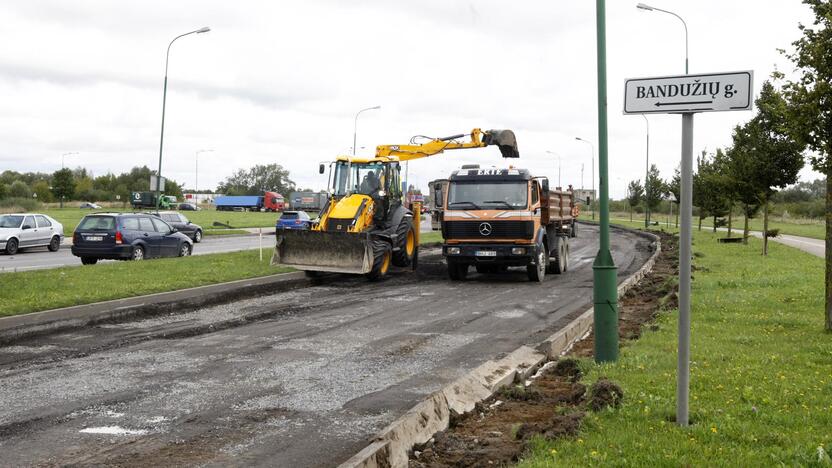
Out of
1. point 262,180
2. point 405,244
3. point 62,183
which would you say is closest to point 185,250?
point 405,244

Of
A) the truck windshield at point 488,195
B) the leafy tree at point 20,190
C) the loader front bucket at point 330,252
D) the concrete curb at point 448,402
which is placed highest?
the leafy tree at point 20,190

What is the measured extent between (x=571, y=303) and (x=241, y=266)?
8.77m

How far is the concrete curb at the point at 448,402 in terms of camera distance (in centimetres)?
517

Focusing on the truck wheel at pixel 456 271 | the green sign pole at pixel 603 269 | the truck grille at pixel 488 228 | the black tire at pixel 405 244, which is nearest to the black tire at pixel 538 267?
the truck grille at pixel 488 228

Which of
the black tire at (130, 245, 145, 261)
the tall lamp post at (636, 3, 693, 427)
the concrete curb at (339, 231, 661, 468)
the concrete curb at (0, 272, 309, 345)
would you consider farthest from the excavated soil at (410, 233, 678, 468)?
the black tire at (130, 245, 145, 261)

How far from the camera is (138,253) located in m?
22.6

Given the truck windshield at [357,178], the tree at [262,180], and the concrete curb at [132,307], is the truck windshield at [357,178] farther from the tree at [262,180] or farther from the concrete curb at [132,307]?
the tree at [262,180]

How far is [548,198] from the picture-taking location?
20375 millimetres

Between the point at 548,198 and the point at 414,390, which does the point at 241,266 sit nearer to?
the point at 548,198

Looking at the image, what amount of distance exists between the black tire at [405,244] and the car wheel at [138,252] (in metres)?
7.72

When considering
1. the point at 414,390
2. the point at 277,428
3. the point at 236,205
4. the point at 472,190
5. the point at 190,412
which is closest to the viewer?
the point at 277,428

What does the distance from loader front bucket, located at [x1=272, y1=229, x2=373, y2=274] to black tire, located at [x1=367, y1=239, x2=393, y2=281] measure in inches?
14.4

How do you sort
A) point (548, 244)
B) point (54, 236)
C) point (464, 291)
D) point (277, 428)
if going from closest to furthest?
point (277, 428), point (464, 291), point (548, 244), point (54, 236)

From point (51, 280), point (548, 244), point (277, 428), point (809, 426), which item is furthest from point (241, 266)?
point (809, 426)
